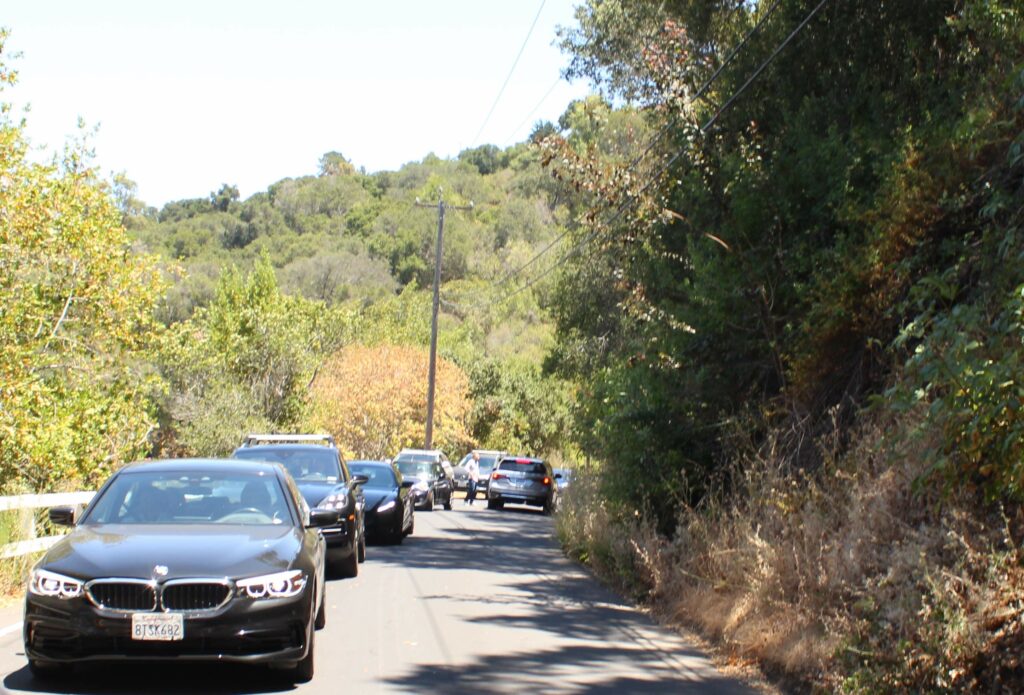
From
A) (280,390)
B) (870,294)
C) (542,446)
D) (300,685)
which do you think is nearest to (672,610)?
(870,294)

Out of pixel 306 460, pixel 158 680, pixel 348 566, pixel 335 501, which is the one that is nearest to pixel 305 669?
pixel 158 680

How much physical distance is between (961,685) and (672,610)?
5.95m

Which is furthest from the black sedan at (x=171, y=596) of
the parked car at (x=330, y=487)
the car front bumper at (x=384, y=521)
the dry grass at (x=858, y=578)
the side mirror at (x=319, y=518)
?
the car front bumper at (x=384, y=521)

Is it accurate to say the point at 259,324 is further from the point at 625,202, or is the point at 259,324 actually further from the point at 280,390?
the point at 625,202

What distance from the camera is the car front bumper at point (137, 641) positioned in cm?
763

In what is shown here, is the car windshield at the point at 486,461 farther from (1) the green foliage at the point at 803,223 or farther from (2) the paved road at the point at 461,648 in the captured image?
(2) the paved road at the point at 461,648

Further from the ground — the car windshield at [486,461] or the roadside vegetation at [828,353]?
the roadside vegetation at [828,353]

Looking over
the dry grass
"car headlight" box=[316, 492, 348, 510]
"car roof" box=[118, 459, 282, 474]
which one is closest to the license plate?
"car roof" box=[118, 459, 282, 474]

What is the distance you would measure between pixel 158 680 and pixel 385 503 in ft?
37.4

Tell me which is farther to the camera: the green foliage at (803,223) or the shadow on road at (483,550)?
the shadow on road at (483,550)

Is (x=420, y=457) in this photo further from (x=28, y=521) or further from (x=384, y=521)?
(x=28, y=521)

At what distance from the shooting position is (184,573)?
7820 mm

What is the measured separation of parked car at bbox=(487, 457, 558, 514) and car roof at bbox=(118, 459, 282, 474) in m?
25.7

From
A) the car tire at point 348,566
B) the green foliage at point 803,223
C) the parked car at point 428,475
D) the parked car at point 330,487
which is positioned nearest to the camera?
the green foliage at point 803,223
